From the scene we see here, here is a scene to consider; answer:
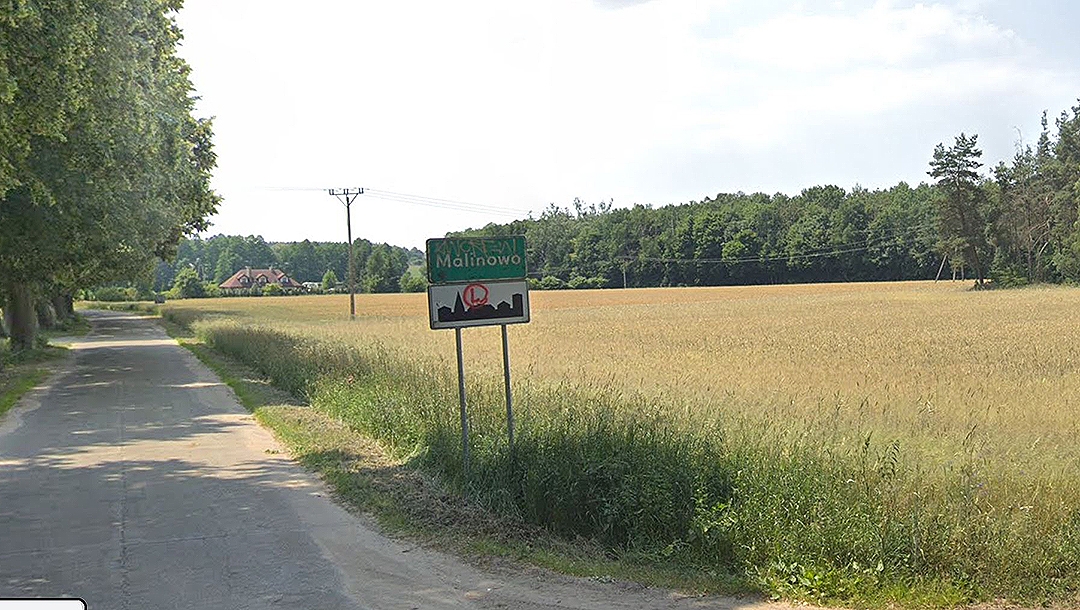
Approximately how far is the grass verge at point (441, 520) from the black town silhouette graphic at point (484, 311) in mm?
1723

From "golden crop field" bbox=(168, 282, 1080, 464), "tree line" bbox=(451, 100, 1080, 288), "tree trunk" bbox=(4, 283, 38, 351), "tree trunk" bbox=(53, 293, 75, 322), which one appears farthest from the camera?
"tree line" bbox=(451, 100, 1080, 288)

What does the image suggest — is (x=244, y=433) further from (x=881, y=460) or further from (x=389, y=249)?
(x=389, y=249)

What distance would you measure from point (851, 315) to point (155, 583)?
36.2m

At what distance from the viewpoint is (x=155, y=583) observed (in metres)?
7.02

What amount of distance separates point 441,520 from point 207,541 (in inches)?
79.7

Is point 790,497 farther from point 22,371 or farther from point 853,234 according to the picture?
point 853,234

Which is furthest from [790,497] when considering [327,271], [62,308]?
[327,271]

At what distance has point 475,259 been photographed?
897 cm

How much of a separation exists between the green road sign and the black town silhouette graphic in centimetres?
23

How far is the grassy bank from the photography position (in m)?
6.52

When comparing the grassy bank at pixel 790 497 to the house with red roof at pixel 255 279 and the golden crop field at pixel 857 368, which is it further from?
the house with red roof at pixel 255 279

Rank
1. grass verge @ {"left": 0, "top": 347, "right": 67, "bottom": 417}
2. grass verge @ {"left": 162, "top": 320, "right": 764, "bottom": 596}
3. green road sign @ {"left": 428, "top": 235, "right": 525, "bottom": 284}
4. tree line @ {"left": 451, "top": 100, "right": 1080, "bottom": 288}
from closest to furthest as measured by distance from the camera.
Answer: grass verge @ {"left": 162, "top": 320, "right": 764, "bottom": 596} < green road sign @ {"left": 428, "top": 235, "right": 525, "bottom": 284} < grass verge @ {"left": 0, "top": 347, "right": 67, "bottom": 417} < tree line @ {"left": 451, "top": 100, "right": 1080, "bottom": 288}

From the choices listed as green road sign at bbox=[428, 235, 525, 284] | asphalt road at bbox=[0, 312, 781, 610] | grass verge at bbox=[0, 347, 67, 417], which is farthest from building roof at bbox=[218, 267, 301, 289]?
green road sign at bbox=[428, 235, 525, 284]

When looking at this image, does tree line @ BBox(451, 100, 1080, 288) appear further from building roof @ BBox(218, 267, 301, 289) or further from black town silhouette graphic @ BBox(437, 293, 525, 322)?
black town silhouette graphic @ BBox(437, 293, 525, 322)
